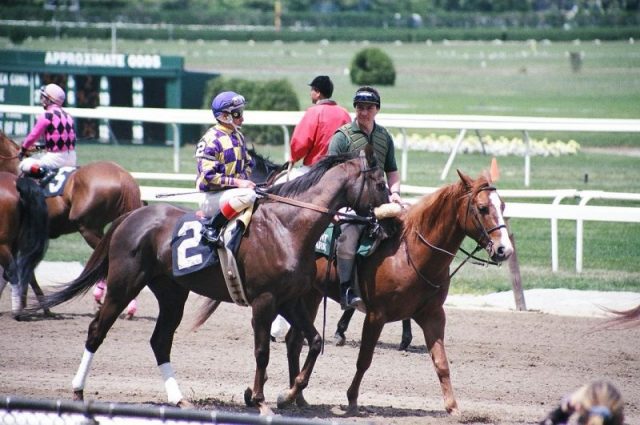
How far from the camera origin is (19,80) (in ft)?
69.7

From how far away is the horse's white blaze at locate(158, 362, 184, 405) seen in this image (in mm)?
6446

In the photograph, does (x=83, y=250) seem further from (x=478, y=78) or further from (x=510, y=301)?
(x=478, y=78)

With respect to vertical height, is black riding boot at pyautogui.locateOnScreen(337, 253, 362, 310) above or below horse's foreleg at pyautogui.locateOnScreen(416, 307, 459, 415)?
above

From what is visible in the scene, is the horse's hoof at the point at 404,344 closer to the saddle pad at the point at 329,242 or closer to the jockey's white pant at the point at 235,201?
the saddle pad at the point at 329,242

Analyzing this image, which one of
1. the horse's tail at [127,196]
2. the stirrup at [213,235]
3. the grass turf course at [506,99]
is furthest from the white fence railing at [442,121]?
the stirrup at [213,235]

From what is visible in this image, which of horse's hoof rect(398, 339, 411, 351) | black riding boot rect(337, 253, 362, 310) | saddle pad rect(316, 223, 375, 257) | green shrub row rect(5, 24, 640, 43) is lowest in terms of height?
horse's hoof rect(398, 339, 411, 351)

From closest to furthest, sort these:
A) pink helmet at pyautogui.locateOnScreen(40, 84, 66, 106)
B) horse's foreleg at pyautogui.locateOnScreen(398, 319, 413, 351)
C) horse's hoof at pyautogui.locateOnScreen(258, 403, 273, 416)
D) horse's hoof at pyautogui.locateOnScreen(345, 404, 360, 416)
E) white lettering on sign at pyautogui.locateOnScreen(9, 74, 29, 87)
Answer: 1. horse's hoof at pyautogui.locateOnScreen(258, 403, 273, 416)
2. horse's hoof at pyautogui.locateOnScreen(345, 404, 360, 416)
3. horse's foreleg at pyautogui.locateOnScreen(398, 319, 413, 351)
4. pink helmet at pyautogui.locateOnScreen(40, 84, 66, 106)
5. white lettering on sign at pyautogui.locateOnScreen(9, 74, 29, 87)

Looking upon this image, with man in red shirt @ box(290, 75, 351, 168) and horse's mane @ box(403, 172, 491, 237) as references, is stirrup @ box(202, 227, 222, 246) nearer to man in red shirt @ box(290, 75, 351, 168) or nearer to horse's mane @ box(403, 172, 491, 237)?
horse's mane @ box(403, 172, 491, 237)

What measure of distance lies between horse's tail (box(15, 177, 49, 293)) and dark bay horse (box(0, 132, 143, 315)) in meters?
0.25

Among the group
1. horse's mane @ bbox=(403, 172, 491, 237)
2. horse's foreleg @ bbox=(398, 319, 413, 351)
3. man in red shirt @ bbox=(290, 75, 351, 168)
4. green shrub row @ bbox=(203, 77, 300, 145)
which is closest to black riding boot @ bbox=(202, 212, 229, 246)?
horse's mane @ bbox=(403, 172, 491, 237)

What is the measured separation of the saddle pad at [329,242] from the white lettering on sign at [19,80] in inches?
613

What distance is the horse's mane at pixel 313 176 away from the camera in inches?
254

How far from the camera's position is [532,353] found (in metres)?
8.28

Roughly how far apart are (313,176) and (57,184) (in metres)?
4.15
